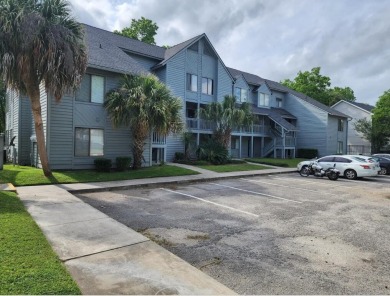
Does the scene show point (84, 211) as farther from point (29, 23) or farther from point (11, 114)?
point (11, 114)

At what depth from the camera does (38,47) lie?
474 inches

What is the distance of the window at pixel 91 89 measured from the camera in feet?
55.2

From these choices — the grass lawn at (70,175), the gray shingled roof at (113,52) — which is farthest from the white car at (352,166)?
the gray shingled roof at (113,52)

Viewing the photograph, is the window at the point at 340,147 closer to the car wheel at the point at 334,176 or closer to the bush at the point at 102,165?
the car wheel at the point at 334,176

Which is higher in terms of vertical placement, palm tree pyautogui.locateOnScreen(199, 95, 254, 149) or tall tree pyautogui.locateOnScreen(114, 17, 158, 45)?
tall tree pyautogui.locateOnScreen(114, 17, 158, 45)

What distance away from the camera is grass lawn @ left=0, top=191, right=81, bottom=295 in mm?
3670

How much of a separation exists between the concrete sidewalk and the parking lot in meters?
0.48

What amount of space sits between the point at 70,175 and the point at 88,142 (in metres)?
3.07

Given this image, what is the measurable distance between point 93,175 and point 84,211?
7.03 metres

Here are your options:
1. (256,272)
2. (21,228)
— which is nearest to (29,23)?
(21,228)

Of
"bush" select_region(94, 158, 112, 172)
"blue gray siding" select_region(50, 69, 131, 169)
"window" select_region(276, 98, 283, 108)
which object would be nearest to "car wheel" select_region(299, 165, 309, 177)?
"blue gray siding" select_region(50, 69, 131, 169)

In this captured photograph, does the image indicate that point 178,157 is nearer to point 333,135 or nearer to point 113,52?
point 113,52

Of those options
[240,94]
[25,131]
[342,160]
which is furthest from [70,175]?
[240,94]

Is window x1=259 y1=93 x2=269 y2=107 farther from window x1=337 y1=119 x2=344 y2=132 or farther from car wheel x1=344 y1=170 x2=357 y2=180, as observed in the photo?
car wheel x1=344 y1=170 x2=357 y2=180
